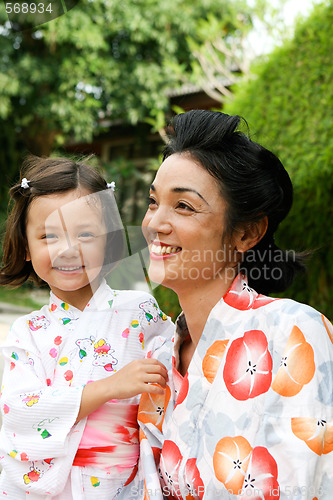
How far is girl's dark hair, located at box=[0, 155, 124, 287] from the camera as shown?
1755 millimetres

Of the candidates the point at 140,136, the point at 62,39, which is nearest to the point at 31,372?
the point at 62,39

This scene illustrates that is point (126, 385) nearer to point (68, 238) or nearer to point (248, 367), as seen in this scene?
point (248, 367)

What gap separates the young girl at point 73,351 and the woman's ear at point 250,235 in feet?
1.37

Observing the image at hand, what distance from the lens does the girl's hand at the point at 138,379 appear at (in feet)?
4.75

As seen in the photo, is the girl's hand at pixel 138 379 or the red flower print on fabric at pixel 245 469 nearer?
the red flower print on fabric at pixel 245 469

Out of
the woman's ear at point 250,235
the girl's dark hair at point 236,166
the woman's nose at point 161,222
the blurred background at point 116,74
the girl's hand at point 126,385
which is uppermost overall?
the girl's dark hair at point 236,166

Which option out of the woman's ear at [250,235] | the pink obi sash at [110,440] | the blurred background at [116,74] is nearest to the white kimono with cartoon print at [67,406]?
the pink obi sash at [110,440]

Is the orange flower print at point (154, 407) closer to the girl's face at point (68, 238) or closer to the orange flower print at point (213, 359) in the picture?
the orange flower print at point (213, 359)

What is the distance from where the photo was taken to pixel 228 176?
1.43m

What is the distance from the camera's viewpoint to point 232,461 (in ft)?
4.06

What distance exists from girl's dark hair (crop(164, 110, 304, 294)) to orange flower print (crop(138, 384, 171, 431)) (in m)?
0.45

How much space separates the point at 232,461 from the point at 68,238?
2.65 feet

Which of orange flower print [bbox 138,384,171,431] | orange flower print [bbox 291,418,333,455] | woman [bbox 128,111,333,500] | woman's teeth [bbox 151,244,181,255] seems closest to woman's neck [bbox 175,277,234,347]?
woman [bbox 128,111,333,500]

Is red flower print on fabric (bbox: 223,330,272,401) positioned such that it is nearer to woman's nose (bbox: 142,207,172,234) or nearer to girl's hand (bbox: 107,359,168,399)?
girl's hand (bbox: 107,359,168,399)
